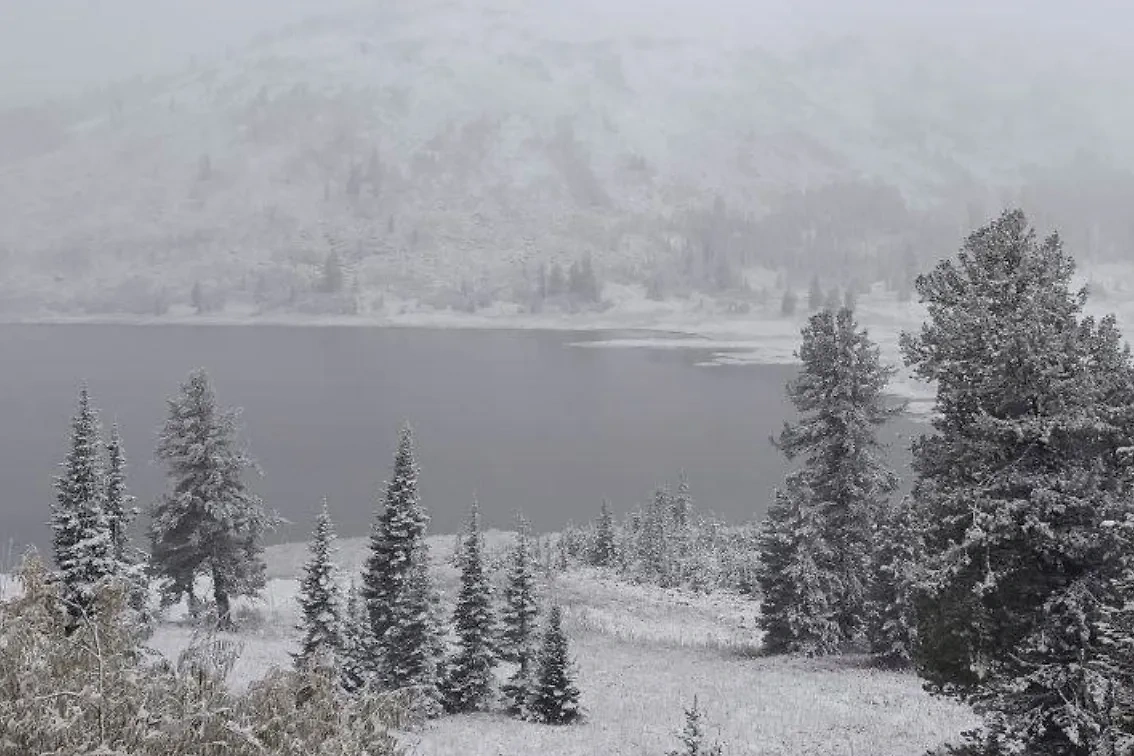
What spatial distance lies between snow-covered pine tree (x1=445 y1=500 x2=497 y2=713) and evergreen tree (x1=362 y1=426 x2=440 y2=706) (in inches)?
29.9

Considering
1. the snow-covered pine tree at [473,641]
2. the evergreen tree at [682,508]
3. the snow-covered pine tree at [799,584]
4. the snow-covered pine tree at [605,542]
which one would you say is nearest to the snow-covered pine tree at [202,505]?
the snow-covered pine tree at [473,641]

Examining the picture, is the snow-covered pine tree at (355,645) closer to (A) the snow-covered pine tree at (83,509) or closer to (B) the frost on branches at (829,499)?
(A) the snow-covered pine tree at (83,509)

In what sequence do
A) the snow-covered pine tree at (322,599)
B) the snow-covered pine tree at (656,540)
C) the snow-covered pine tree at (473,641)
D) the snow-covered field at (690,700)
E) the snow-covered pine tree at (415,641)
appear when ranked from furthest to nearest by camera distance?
the snow-covered pine tree at (656,540), the snow-covered pine tree at (322,599), the snow-covered pine tree at (415,641), the snow-covered pine tree at (473,641), the snow-covered field at (690,700)

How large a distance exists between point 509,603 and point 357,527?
50.5 metres

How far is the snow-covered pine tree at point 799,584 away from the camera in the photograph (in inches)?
1204

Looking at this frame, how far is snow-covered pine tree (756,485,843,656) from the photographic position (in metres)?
30.6

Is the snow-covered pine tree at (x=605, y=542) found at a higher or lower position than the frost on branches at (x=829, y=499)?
lower

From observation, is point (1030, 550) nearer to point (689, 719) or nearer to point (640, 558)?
point (689, 719)

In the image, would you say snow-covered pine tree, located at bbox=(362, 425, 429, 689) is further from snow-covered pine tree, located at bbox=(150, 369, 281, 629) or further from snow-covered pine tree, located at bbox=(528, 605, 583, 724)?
snow-covered pine tree, located at bbox=(150, 369, 281, 629)

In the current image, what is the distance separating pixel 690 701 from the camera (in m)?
23.3

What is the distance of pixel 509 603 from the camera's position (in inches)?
1057

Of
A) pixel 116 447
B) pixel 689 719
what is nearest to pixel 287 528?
pixel 116 447

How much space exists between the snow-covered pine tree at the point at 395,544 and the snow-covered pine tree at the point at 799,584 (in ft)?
38.7

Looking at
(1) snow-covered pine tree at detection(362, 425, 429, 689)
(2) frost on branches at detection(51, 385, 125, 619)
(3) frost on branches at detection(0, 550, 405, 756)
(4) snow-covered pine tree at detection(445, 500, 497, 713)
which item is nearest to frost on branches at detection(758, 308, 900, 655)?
(4) snow-covered pine tree at detection(445, 500, 497, 713)
